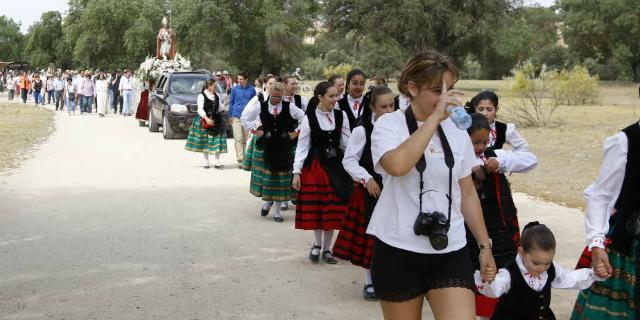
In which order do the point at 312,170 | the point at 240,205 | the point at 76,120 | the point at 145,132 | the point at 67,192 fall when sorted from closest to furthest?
the point at 312,170, the point at 240,205, the point at 67,192, the point at 145,132, the point at 76,120

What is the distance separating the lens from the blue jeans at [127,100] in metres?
31.8

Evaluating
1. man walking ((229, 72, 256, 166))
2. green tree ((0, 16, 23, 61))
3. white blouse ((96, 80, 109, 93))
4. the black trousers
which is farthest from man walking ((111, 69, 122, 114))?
green tree ((0, 16, 23, 61))

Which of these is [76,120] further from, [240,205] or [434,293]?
[434,293]

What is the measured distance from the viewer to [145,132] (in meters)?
23.3

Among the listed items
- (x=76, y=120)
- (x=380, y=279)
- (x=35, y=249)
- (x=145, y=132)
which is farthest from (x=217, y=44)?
(x=380, y=279)

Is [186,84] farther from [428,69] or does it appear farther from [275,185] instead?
[428,69]

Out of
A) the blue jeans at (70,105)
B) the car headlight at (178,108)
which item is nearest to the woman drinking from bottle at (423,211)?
the car headlight at (178,108)

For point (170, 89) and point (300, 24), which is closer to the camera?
point (170, 89)

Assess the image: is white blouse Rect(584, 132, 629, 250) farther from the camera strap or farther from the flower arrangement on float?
the flower arrangement on float

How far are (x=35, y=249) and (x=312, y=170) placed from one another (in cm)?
273

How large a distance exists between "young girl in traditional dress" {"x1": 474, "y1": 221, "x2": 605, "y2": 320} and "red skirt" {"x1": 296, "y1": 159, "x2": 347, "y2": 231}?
337 cm

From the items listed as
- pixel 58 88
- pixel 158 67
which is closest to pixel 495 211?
pixel 158 67

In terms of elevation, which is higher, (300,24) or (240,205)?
(300,24)

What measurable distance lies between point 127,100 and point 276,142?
924 inches
